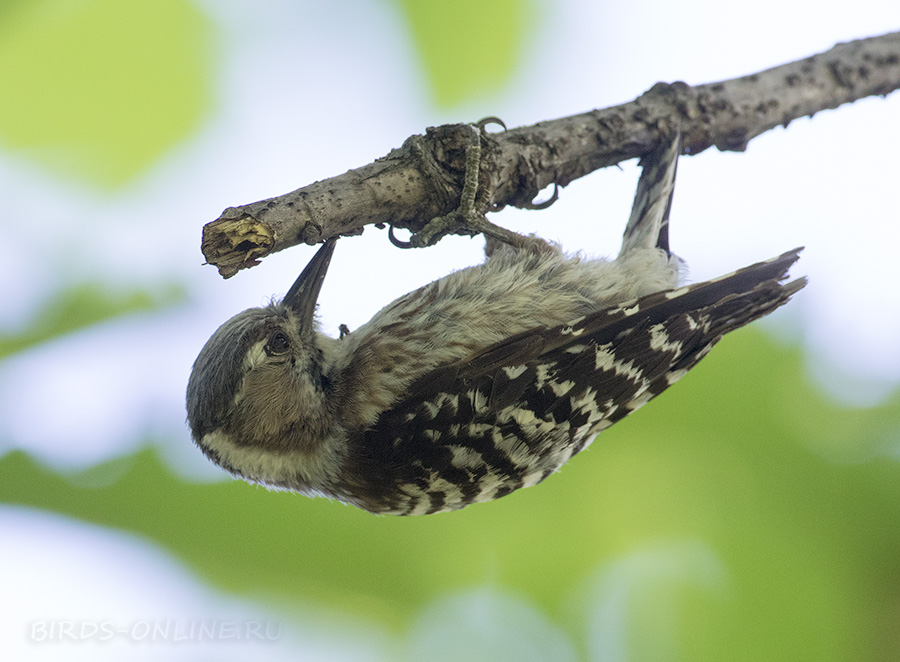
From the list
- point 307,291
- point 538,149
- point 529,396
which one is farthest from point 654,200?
point 307,291

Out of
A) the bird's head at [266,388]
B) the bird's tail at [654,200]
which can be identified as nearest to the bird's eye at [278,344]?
the bird's head at [266,388]

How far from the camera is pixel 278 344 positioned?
242cm

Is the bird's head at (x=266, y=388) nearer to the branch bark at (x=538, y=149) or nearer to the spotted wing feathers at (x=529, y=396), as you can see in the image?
the spotted wing feathers at (x=529, y=396)

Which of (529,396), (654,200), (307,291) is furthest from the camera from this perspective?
(654,200)

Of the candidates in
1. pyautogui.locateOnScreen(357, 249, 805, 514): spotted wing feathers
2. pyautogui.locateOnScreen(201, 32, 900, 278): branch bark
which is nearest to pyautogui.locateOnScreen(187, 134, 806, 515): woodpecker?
pyautogui.locateOnScreen(357, 249, 805, 514): spotted wing feathers

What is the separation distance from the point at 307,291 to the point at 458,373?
0.64 meters

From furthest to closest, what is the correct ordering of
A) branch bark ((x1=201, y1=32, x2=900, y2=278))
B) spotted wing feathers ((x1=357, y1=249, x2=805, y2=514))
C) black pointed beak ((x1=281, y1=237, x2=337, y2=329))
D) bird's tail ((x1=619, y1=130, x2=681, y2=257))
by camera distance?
1. bird's tail ((x1=619, y1=130, x2=681, y2=257))
2. black pointed beak ((x1=281, y1=237, x2=337, y2=329))
3. spotted wing feathers ((x1=357, y1=249, x2=805, y2=514))
4. branch bark ((x1=201, y1=32, x2=900, y2=278))

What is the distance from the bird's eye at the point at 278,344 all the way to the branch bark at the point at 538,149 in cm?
64

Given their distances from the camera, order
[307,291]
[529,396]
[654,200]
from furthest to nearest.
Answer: [654,200] → [307,291] → [529,396]

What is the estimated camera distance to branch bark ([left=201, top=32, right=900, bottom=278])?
1.59 metres

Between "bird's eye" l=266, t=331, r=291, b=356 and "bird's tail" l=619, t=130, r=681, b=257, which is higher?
"bird's tail" l=619, t=130, r=681, b=257

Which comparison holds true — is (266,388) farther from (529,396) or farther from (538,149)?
(538,149)

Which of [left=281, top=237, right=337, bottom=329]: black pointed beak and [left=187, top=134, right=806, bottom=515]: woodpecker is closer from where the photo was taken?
[left=187, top=134, right=806, bottom=515]: woodpecker

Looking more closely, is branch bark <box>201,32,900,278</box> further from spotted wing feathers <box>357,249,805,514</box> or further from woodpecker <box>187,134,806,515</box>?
spotted wing feathers <box>357,249,805,514</box>
